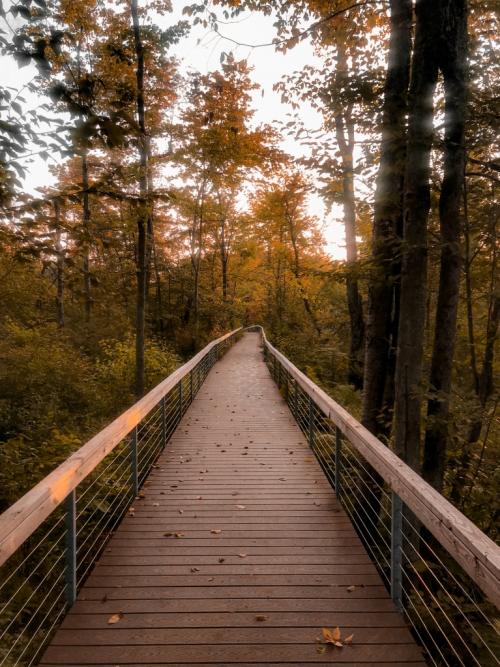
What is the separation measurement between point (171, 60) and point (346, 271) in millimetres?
8359

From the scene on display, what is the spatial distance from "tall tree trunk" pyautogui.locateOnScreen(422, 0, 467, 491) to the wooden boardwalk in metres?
1.33

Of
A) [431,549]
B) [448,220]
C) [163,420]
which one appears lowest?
[163,420]

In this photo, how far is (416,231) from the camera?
423cm

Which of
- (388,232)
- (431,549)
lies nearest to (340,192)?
(388,232)

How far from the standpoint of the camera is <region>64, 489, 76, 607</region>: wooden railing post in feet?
8.23

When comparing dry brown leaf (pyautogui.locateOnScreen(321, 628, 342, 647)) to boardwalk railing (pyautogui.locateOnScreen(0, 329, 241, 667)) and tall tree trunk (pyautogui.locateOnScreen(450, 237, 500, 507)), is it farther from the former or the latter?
tall tree trunk (pyautogui.locateOnScreen(450, 237, 500, 507))

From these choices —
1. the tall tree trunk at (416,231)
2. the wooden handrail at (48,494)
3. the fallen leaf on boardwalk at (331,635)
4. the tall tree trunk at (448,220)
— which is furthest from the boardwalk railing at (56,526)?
the tall tree trunk at (448,220)

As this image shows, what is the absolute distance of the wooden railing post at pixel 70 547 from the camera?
2.51 metres

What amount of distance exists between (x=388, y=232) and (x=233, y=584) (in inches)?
171

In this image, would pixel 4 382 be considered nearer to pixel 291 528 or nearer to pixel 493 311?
pixel 291 528

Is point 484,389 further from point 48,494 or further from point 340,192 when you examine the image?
point 48,494

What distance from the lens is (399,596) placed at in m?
2.60

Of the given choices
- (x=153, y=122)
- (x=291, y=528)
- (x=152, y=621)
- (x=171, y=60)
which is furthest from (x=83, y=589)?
(x=171, y=60)

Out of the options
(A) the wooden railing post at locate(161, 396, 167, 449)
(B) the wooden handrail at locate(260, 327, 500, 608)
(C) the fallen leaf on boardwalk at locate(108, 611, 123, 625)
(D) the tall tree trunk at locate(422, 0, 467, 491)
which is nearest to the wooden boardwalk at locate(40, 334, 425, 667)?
(C) the fallen leaf on boardwalk at locate(108, 611, 123, 625)
